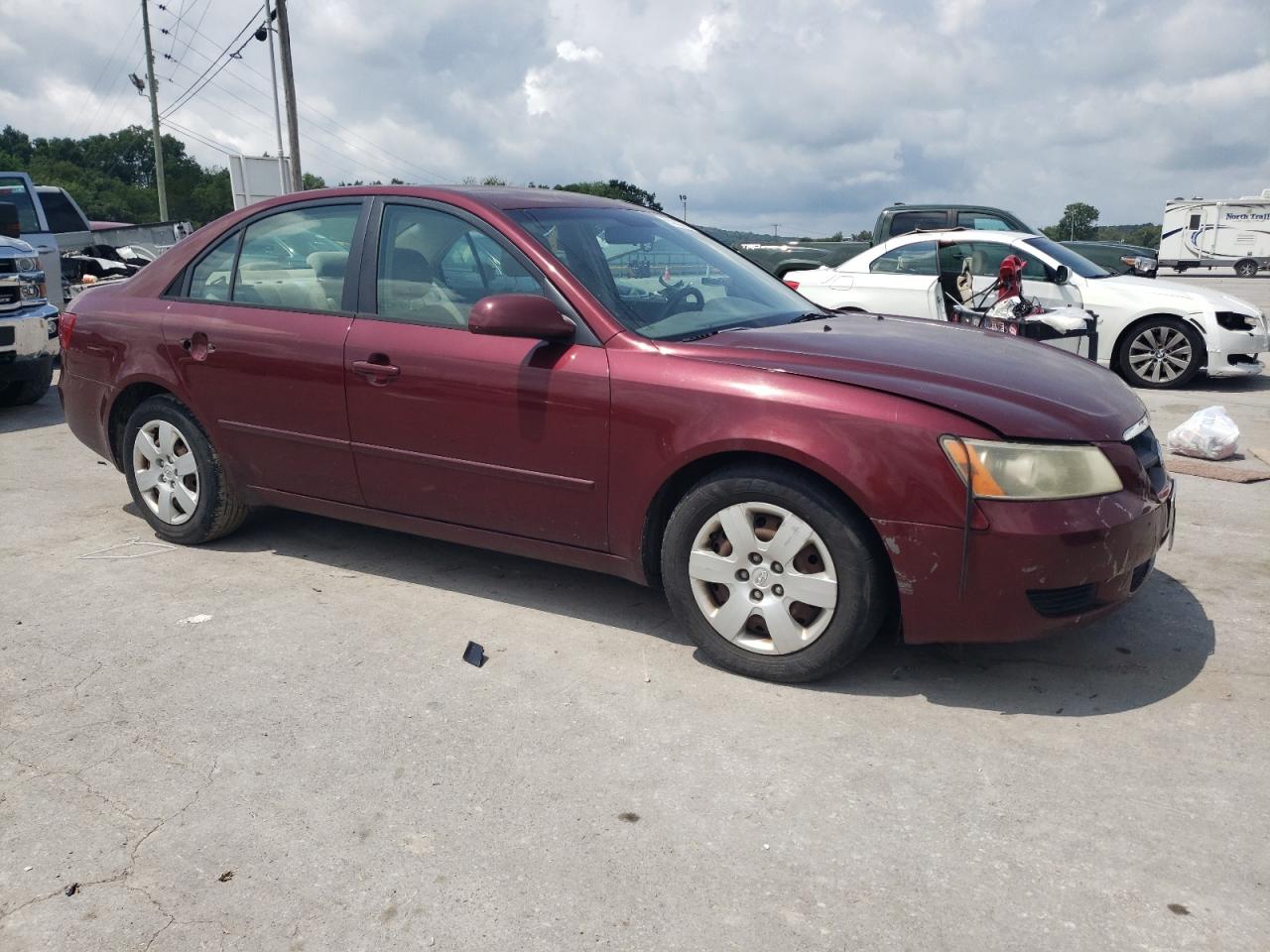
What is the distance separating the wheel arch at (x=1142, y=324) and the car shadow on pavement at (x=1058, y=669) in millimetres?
6728

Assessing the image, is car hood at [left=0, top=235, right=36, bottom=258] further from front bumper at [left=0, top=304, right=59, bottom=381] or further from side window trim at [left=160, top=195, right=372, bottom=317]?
side window trim at [left=160, top=195, right=372, bottom=317]

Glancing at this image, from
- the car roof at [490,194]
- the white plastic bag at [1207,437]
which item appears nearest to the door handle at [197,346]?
the car roof at [490,194]

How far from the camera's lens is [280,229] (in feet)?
15.4

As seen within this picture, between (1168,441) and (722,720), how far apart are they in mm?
5162

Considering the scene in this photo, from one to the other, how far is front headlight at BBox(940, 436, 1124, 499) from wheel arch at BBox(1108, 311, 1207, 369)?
25.5 ft

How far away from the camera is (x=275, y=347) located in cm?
447

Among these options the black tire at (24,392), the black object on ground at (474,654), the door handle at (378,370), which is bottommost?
the black object on ground at (474,654)

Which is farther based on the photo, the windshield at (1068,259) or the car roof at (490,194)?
the windshield at (1068,259)

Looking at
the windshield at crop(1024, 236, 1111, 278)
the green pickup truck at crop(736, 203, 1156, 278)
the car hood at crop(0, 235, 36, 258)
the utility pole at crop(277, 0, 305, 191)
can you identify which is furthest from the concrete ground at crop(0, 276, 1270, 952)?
the utility pole at crop(277, 0, 305, 191)

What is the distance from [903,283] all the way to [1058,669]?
6841 millimetres

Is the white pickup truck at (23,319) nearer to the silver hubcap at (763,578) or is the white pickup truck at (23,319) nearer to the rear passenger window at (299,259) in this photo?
the rear passenger window at (299,259)

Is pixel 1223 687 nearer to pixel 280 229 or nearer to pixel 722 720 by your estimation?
pixel 722 720

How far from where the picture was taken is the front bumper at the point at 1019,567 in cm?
319

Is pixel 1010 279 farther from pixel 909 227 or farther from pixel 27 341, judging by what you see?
pixel 27 341
